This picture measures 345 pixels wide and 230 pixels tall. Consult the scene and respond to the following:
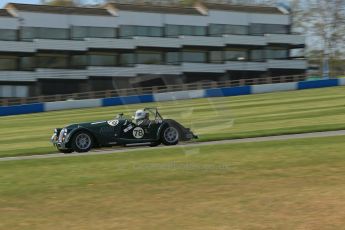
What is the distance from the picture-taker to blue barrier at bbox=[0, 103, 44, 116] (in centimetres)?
4091

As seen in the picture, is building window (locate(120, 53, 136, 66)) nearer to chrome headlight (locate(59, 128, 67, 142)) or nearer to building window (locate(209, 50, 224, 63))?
building window (locate(209, 50, 224, 63))

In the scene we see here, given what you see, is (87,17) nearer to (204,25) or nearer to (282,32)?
(204,25)

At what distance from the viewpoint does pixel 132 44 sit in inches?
2496

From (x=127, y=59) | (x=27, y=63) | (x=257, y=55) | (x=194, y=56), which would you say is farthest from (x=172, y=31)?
(x=27, y=63)

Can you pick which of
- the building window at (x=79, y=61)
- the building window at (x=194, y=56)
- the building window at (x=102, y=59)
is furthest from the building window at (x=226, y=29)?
the building window at (x=79, y=61)

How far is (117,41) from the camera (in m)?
62.6

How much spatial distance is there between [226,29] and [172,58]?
860 centimetres

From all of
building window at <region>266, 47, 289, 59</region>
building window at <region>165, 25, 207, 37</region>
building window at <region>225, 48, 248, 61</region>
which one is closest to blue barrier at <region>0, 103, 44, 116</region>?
building window at <region>165, 25, 207, 37</region>

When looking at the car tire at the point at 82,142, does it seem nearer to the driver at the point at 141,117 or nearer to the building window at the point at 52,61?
the driver at the point at 141,117

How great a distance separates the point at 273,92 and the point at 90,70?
78.9 ft

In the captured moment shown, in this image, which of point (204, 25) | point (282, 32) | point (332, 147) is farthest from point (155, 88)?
point (282, 32)

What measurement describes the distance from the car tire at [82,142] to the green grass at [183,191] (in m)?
1.80

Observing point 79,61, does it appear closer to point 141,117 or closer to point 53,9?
point 53,9

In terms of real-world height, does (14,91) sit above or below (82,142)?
above
